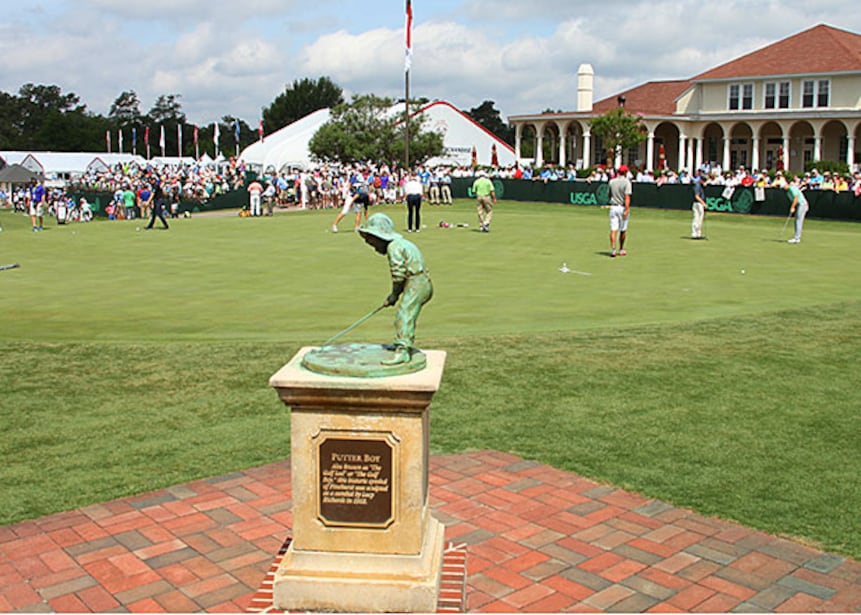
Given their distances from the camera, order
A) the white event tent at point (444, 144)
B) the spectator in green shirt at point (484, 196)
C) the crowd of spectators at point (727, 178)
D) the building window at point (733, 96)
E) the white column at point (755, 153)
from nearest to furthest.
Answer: the spectator in green shirt at point (484, 196) < the crowd of spectators at point (727, 178) < the white column at point (755, 153) < the building window at point (733, 96) < the white event tent at point (444, 144)

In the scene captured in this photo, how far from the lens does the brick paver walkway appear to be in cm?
477

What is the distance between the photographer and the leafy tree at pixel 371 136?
61438 mm

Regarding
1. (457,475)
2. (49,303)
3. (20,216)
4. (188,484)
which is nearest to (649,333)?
(457,475)

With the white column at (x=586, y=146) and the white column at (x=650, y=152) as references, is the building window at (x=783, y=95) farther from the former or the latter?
the white column at (x=586, y=146)

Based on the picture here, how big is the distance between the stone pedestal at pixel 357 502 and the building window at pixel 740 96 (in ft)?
207

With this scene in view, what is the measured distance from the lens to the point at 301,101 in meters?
127

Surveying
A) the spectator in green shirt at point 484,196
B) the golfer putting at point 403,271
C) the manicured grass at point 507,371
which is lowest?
the manicured grass at point 507,371

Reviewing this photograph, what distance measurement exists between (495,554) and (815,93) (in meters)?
60.7

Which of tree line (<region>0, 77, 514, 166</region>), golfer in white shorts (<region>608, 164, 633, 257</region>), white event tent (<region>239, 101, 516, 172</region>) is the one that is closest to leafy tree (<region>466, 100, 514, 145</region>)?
tree line (<region>0, 77, 514, 166</region>)

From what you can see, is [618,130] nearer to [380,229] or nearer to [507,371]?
[507,371]

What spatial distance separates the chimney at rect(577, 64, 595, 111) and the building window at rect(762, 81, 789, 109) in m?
13.9

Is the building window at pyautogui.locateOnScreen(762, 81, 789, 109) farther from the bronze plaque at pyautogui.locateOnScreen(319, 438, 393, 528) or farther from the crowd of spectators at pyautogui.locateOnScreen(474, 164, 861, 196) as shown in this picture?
the bronze plaque at pyautogui.locateOnScreen(319, 438, 393, 528)

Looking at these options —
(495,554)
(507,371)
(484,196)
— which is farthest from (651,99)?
(495,554)

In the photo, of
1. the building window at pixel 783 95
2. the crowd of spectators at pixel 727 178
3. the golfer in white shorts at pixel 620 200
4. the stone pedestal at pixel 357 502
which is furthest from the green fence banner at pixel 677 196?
the stone pedestal at pixel 357 502
